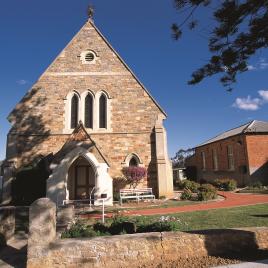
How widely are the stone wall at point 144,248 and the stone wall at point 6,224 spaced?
329 cm

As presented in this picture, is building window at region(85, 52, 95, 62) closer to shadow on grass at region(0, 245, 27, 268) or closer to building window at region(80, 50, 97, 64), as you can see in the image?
building window at region(80, 50, 97, 64)

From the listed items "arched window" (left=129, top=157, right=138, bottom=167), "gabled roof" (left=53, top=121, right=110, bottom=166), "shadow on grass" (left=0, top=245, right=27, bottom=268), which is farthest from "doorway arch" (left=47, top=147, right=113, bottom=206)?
"shadow on grass" (left=0, top=245, right=27, bottom=268)

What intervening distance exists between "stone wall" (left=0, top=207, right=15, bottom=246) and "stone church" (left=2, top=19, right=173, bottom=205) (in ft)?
29.5

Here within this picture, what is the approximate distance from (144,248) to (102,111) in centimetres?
1554

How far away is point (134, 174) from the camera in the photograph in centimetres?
1800

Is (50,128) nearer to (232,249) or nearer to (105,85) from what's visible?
(105,85)

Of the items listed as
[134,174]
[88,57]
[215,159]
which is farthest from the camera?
[215,159]

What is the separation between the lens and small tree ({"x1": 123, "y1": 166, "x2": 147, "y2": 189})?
18.0 meters

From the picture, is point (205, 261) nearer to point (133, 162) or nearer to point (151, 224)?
point (151, 224)

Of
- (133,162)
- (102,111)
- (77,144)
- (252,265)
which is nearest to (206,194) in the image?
(133,162)

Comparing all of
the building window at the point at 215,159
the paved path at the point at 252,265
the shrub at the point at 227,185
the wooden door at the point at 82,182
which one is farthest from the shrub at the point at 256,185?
the paved path at the point at 252,265

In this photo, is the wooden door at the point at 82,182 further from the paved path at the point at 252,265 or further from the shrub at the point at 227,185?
the shrub at the point at 227,185

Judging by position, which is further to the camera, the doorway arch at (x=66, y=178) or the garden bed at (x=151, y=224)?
the doorway arch at (x=66, y=178)

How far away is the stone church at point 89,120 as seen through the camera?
62.3ft
